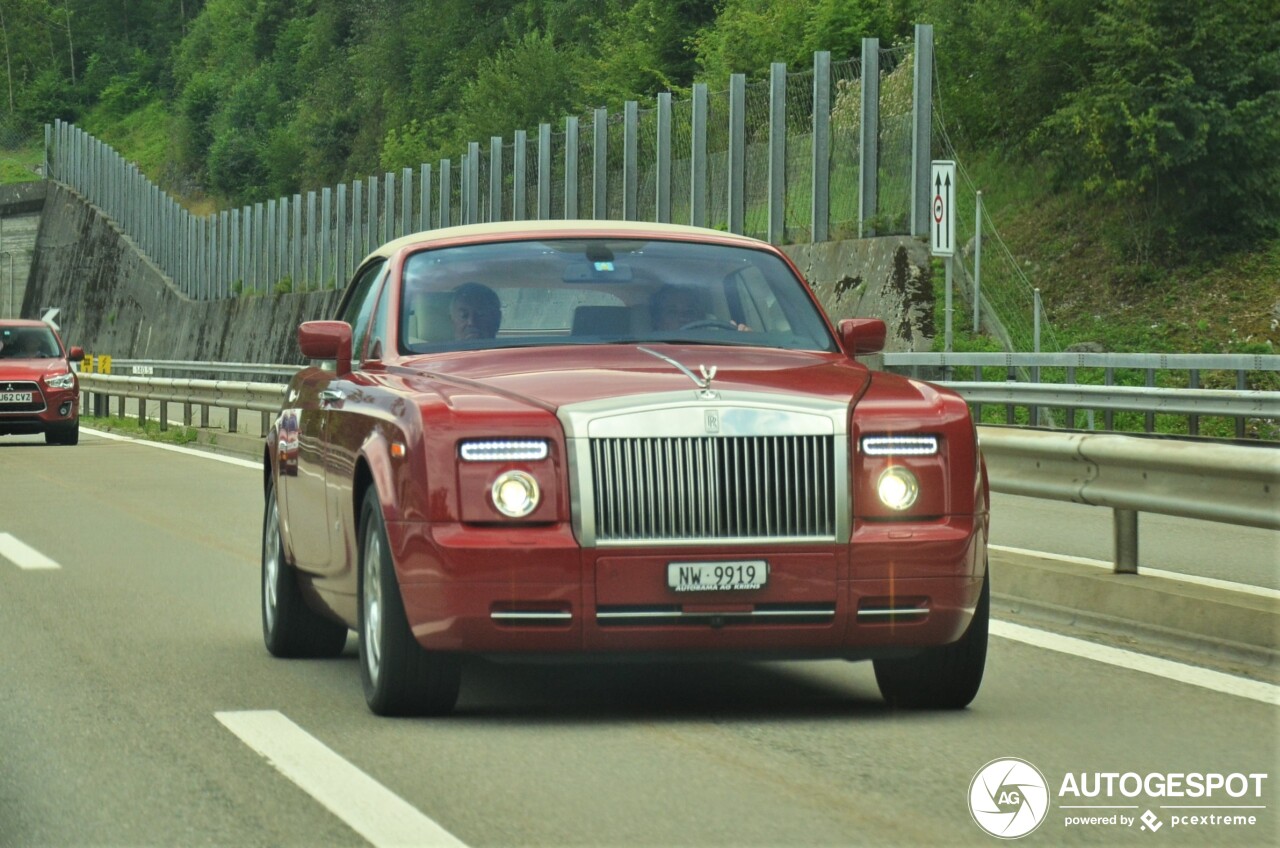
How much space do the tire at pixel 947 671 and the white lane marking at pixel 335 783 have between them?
1.91 meters

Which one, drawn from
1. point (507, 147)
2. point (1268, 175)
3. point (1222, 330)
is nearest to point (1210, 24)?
point (1268, 175)

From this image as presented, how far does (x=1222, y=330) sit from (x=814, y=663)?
89.3 ft

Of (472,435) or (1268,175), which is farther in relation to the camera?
(1268,175)

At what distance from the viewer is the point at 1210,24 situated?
38719mm

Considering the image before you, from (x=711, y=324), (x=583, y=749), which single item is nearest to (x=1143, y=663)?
(x=711, y=324)

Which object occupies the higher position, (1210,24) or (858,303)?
(1210,24)

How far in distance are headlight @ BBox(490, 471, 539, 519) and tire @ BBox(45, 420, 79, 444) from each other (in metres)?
22.1

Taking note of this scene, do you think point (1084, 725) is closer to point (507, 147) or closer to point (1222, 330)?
point (1222, 330)

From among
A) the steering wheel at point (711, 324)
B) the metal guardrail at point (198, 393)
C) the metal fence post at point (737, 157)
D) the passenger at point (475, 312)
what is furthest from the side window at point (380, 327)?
the metal fence post at point (737, 157)

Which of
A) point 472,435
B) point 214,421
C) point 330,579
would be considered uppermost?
point 472,435

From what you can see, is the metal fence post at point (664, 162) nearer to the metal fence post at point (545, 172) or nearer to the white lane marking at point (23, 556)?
the metal fence post at point (545, 172)

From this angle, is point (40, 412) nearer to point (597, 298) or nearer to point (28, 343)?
point (28, 343)

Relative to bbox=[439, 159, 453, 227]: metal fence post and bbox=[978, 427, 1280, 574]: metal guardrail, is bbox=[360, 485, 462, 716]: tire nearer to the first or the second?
bbox=[978, 427, 1280, 574]: metal guardrail

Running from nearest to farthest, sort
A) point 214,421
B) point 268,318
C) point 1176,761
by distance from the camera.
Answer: point 1176,761 < point 214,421 < point 268,318
